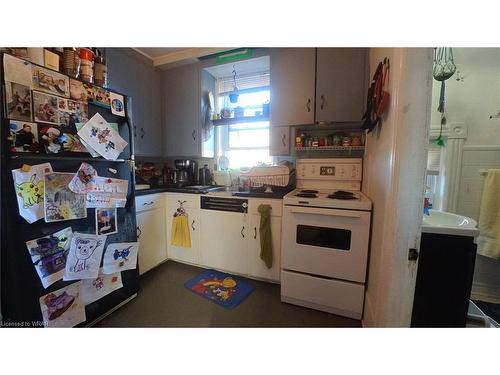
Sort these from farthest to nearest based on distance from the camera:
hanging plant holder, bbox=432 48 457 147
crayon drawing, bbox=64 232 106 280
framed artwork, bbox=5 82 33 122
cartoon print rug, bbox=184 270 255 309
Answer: cartoon print rug, bbox=184 270 255 309 → hanging plant holder, bbox=432 48 457 147 → crayon drawing, bbox=64 232 106 280 → framed artwork, bbox=5 82 33 122

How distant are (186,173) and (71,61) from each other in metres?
1.42

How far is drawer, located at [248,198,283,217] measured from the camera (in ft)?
5.81

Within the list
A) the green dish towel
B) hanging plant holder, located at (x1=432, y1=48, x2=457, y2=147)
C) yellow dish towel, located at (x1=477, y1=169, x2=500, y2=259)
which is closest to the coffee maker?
the green dish towel

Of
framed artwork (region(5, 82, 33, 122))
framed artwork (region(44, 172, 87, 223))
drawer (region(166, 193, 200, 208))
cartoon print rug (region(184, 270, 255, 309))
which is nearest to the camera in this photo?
framed artwork (region(5, 82, 33, 122))

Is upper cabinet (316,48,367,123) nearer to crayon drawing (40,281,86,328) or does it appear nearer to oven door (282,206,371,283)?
oven door (282,206,371,283)

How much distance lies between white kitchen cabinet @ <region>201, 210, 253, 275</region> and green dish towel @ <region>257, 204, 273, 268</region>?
165 millimetres

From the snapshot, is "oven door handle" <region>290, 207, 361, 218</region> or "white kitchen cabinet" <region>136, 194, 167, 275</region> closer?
"oven door handle" <region>290, 207, 361, 218</region>

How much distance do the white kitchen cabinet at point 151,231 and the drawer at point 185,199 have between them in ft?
0.30

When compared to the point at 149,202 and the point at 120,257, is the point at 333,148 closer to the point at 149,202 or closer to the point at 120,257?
the point at 149,202

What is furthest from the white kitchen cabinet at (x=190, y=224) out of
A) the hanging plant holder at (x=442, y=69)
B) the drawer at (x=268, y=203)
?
the hanging plant holder at (x=442, y=69)

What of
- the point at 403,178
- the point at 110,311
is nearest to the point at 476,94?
the point at 403,178

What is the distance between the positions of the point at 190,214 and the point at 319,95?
1.74 m
